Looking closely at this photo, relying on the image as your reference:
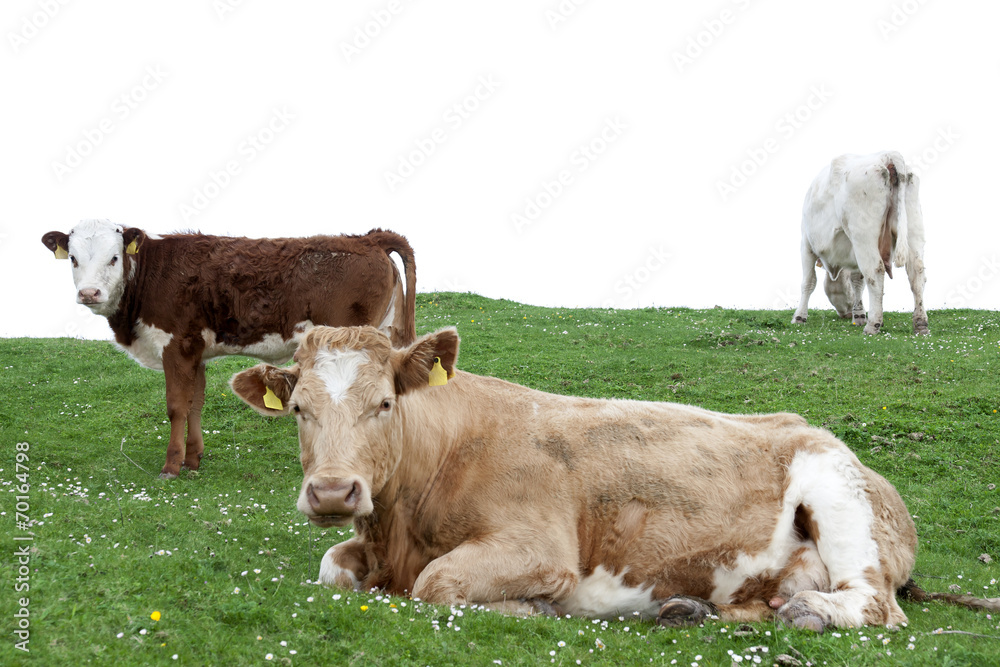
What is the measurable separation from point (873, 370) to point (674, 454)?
476 inches

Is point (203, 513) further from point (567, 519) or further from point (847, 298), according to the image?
point (847, 298)

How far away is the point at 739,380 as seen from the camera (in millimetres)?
17172

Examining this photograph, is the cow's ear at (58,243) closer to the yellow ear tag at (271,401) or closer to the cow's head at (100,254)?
the cow's head at (100,254)

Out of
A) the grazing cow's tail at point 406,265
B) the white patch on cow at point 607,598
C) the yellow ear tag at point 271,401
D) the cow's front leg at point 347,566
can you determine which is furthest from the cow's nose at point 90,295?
the white patch on cow at point 607,598

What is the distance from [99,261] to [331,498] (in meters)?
9.33

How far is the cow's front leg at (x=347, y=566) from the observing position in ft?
22.5

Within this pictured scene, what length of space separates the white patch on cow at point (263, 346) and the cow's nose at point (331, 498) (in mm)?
7696

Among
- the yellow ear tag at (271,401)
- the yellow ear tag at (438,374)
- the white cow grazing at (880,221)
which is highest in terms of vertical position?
the white cow grazing at (880,221)

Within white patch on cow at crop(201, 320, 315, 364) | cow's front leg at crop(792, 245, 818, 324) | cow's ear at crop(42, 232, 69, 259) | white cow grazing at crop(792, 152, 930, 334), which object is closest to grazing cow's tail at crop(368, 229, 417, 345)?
white patch on cow at crop(201, 320, 315, 364)

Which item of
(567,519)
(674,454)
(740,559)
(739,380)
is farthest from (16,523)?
(739,380)

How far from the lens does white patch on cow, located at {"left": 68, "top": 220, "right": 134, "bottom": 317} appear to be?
12.9 m

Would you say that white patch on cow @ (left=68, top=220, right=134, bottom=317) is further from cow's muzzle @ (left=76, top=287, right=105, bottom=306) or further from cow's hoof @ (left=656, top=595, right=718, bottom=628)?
cow's hoof @ (left=656, top=595, right=718, bottom=628)

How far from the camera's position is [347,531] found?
948 centimetres

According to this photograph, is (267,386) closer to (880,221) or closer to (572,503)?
(572,503)
